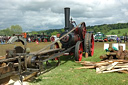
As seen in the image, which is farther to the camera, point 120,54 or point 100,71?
point 120,54

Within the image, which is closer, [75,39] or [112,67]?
[112,67]

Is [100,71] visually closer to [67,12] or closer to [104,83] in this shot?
[104,83]

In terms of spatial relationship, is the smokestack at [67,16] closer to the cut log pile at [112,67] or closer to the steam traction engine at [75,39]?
the steam traction engine at [75,39]

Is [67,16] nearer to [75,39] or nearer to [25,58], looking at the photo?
[75,39]

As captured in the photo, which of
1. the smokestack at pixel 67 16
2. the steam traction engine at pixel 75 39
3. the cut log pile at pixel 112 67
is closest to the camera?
the cut log pile at pixel 112 67

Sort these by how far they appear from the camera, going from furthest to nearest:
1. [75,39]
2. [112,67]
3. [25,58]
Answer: [75,39], [112,67], [25,58]

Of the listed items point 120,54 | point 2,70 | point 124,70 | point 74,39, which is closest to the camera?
point 2,70

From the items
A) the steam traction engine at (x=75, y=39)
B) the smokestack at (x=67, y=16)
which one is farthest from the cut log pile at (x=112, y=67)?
the smokestack at (x=67, y=16)

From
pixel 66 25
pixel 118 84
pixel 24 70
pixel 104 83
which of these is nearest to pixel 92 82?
pixel 104 83

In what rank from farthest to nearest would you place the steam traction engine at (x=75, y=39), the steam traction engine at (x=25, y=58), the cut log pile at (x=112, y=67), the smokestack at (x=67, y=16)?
the smokestack at (x=67, y=16), the steam traction engine at (x=75, y=39), the cut log pile at (x=112, y=67), the steam traction engine at (x=25, y=58)

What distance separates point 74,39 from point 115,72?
3051 mm

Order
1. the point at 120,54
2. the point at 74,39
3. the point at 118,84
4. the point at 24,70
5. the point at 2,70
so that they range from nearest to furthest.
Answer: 1. the point at 2,70
2. the point at 118,84
3. the point at 24,70
4. the point at 120,54
5. the point at 74,39

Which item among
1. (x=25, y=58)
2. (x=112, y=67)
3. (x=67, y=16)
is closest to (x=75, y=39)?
(x=67, y=16)

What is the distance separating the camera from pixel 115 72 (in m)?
5.27
